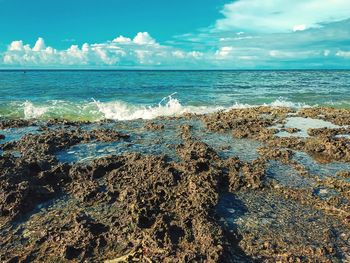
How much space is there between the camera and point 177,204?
4969mm

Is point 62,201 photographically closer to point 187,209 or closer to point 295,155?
point 187,209

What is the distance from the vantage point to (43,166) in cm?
630

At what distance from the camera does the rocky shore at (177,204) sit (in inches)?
158

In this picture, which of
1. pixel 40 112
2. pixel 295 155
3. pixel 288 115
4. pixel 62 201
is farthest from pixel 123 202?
pixel 40 112

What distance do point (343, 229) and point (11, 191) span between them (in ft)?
14.4

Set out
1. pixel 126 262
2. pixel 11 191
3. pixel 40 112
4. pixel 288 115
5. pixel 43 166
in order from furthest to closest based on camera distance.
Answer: pixel 40 112 < pixel 288 115 < pixel 43 166 < pixel 11 191 < pixel 126 262

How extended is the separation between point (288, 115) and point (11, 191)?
344 inches

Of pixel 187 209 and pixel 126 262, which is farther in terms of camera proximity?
pixel 187 209

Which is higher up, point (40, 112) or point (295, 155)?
point (295, 155)

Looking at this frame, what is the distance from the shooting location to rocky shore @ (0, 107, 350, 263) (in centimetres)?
401

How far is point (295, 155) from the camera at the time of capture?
7.45 meters

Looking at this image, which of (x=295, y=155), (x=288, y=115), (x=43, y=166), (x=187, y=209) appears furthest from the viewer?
(x=288, y=115)

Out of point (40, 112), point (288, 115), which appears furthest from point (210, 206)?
point (40, 112)

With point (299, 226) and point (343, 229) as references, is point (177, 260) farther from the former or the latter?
point (343, 229)
